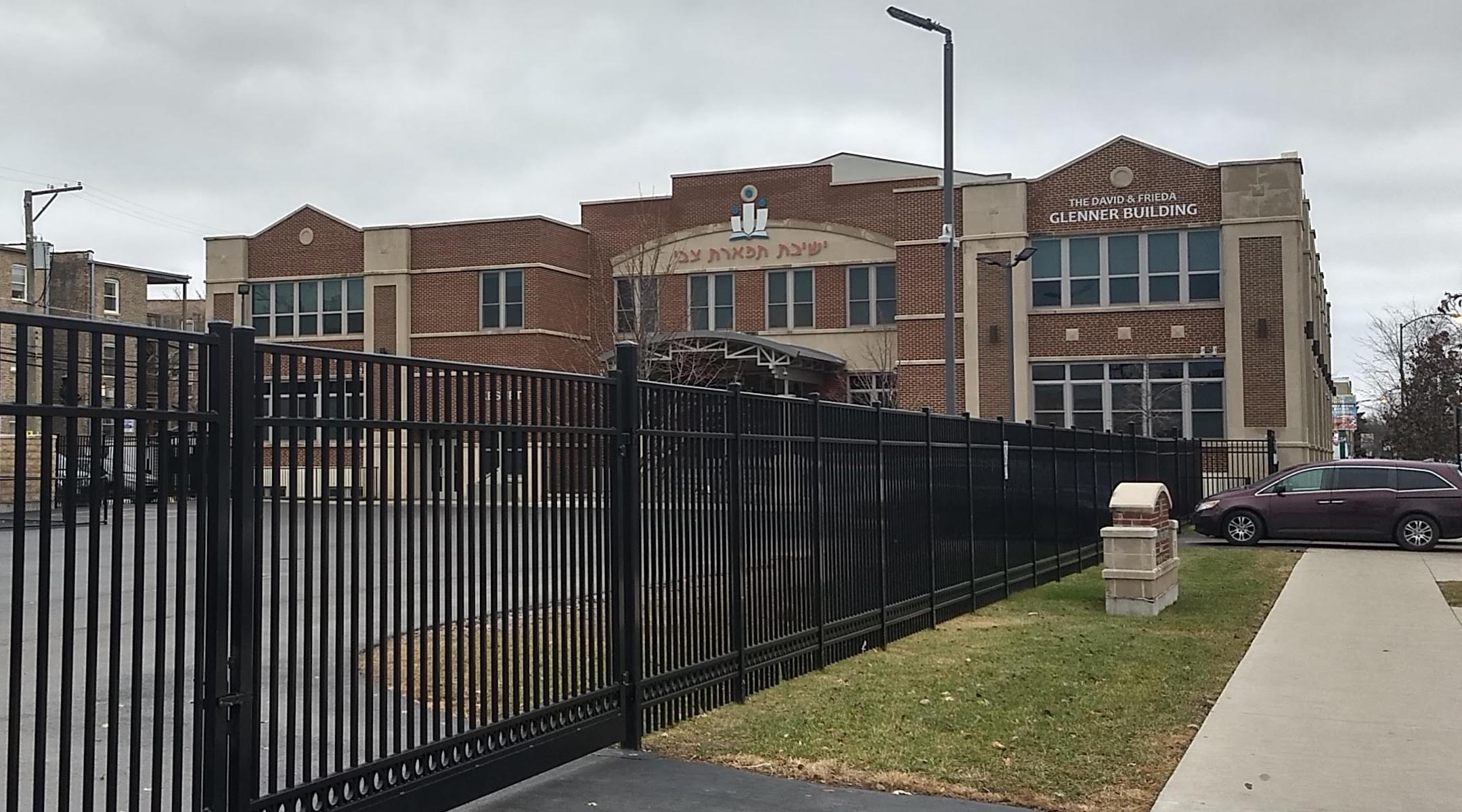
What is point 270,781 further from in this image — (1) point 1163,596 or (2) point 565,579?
(1) point 1163,596

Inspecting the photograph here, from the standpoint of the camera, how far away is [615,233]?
145 ft

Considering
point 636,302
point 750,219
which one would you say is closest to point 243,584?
point 636,302

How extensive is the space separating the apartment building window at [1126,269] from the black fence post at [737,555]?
29.5 meters

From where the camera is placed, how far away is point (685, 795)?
247 inches

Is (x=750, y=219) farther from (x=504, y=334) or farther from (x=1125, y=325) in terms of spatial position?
(x=1125, y=325)

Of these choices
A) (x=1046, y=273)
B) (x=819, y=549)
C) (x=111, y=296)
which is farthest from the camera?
(x=111, y=296)

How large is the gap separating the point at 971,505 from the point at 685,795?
25.1ft

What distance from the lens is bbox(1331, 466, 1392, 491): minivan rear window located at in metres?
22.2

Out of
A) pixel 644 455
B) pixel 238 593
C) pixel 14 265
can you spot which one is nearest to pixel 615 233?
pixel 14 265

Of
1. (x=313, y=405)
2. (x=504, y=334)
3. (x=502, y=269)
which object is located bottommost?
(x=313, y=405)

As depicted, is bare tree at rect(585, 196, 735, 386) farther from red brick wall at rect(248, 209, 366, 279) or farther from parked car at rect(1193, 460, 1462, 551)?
parked car at rect(1193, 460, 1462, 551)

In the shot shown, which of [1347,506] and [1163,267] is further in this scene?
[1163,267]

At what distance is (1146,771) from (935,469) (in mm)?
5766

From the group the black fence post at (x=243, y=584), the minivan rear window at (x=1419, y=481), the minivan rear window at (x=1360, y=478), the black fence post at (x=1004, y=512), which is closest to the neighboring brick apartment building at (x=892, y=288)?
the minivan rear window at (x=1360, y=478)
